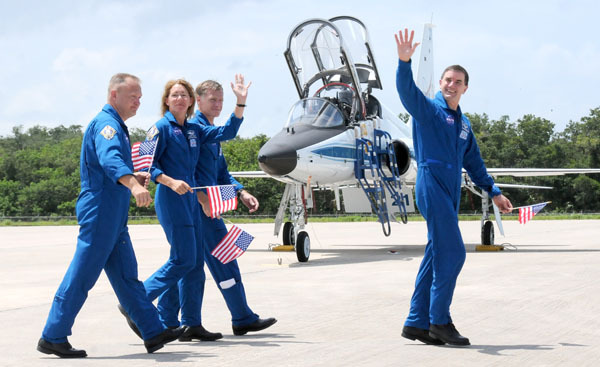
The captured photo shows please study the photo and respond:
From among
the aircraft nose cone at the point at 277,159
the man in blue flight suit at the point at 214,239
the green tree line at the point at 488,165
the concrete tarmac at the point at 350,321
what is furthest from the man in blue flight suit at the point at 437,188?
the green tree line at the point at 488,165

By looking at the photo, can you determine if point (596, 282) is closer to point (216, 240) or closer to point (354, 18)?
point (216, 240)

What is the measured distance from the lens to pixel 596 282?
935 centimetres

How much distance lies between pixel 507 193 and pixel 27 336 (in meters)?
62.8

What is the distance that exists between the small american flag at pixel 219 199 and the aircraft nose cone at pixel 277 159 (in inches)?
284

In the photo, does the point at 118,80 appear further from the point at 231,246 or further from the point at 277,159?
the point at 277,159

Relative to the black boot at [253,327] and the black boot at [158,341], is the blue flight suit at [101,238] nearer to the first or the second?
the black boot at [158,341]

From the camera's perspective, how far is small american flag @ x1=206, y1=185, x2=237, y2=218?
5.79m

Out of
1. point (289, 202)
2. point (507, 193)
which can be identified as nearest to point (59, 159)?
point (507, 193)

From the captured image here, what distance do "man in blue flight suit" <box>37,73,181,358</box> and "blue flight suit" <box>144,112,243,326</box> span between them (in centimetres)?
37

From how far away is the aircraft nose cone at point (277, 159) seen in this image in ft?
43.3

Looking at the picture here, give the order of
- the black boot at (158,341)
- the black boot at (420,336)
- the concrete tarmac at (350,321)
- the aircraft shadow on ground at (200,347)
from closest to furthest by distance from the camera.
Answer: the concrete tarmac at (350,321) < the aircraft shadow on ground at (200,347) < the black boot at (158,341) < the black boot at (420,336)

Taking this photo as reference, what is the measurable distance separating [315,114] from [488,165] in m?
58.7

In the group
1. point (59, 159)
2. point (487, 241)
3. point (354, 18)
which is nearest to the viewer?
point (354, 18)

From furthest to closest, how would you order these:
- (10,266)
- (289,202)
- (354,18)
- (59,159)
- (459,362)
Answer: (59,159) < (289,202) < (354,18) < (10,266) < (459,362)
